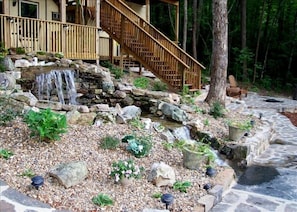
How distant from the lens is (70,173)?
12.3ft

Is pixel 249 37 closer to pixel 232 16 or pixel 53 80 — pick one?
pixel 232 16

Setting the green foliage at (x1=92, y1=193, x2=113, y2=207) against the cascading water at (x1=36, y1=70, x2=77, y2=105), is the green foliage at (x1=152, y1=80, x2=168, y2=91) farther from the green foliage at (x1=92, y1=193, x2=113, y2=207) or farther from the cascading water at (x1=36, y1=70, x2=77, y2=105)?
the green foliage at (x1=92, y1=193, x2=113, y2=207)

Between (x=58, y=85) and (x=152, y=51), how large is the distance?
3.47 metres

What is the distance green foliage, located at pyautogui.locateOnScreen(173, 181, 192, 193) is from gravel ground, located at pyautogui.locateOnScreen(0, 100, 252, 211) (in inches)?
2.1

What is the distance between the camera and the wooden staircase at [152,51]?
9.90 metres

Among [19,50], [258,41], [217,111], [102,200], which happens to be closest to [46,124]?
[102,200]

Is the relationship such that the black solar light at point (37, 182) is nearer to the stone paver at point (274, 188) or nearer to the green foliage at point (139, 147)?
the green foliage at point (139, 147)

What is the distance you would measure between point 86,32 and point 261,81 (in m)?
11.4

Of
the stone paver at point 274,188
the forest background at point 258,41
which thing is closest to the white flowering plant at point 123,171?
the stone paver at point 274,188

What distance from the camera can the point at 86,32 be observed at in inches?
392

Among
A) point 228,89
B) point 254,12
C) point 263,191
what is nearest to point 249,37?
point 254,12

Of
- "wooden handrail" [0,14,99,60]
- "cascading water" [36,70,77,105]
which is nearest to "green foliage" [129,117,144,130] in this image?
"cascading water" [36,70,77,105]

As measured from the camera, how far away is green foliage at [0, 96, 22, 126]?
4723 millimetres

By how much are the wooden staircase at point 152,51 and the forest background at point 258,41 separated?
611cm
